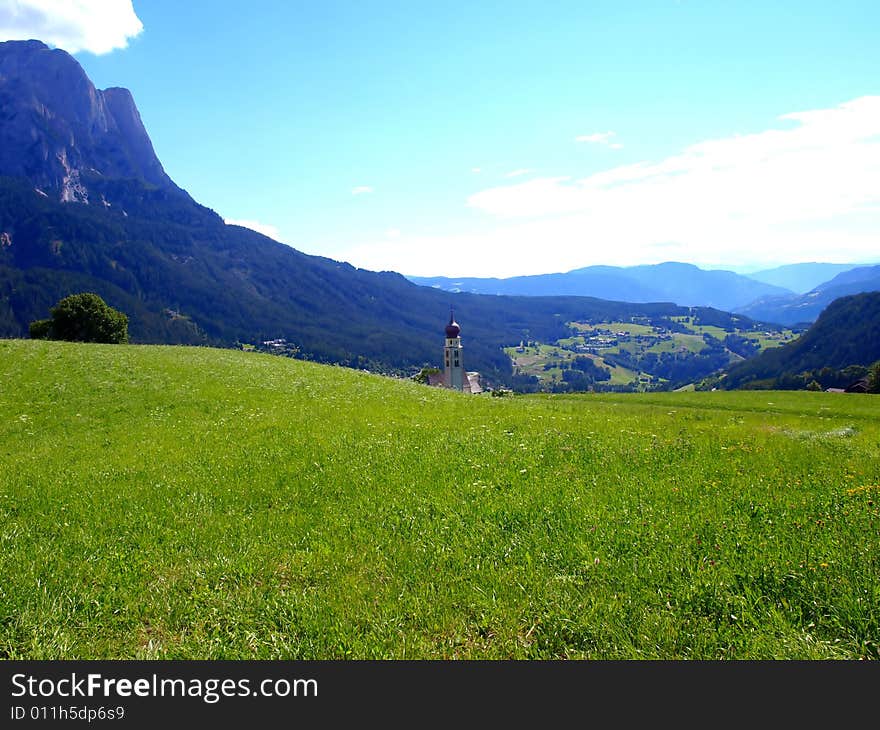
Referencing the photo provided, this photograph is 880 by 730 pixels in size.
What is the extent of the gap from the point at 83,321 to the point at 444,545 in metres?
86.3

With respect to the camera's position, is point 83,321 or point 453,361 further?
point 453,361

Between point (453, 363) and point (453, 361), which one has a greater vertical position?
point (453, 361)

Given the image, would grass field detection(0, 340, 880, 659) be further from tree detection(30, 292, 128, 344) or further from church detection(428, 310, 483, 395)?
church detection(428, 310, 483, 395)

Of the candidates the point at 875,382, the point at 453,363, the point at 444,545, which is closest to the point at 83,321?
the point at 453,363

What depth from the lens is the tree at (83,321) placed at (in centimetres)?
7519

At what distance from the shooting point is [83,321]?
75375 mm

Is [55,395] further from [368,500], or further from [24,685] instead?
[24,685]

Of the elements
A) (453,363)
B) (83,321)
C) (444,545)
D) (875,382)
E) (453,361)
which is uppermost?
(83,321)

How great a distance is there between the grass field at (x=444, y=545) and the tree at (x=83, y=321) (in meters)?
69.1

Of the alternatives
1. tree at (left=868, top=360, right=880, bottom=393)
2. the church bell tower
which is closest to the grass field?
tree at (left=868, top=360, right=880, bottom=393)

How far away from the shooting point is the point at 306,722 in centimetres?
505

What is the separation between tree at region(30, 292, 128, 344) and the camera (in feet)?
247

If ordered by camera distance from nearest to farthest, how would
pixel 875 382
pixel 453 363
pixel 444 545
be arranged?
pixel 444 545 → pixel 875 382 → pixel 453 363

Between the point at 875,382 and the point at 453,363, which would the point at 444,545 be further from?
the point at 453,363
